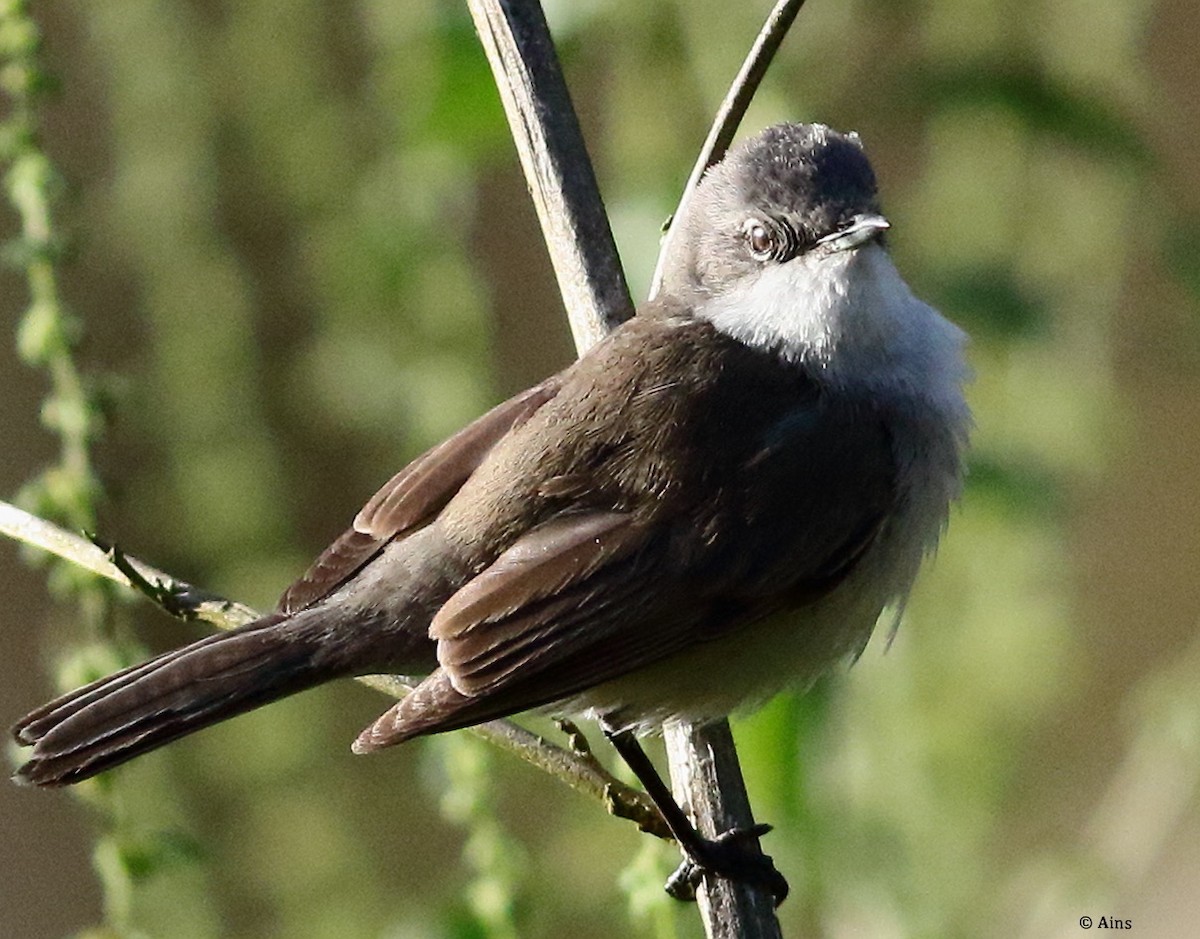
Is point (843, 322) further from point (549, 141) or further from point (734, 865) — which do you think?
point (734, 865)

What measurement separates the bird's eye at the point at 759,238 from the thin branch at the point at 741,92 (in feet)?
0.39

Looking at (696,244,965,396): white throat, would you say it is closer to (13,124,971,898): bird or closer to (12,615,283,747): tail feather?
(13,124,971,898): bird

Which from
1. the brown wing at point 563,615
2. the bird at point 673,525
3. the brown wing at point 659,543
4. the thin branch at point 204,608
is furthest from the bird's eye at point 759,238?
the thin branch at point 204,608

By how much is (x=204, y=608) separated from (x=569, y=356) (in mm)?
2829

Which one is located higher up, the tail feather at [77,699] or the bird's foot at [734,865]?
the tail feather at [77,699]

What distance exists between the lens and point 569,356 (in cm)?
557

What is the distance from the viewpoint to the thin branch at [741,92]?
9.30ft

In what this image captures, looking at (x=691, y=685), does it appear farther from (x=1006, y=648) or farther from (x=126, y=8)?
(x=126, y=8)

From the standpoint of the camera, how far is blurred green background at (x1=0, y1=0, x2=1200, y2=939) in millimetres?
3010

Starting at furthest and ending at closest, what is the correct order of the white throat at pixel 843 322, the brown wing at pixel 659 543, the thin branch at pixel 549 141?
the thin branch at pixel 549 141, the white throat at pixel 843 322, the brown wing at pixel 659 543

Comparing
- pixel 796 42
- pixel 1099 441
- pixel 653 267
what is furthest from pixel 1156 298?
pixel 653 267

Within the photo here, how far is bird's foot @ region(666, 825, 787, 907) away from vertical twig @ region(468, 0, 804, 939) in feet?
0.11

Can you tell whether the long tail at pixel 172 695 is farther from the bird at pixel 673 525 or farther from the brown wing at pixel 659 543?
the brown wing at pixel 659 543

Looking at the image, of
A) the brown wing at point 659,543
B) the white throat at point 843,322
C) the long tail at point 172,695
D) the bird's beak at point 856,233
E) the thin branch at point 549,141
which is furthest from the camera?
the thin branch at point 549,141
